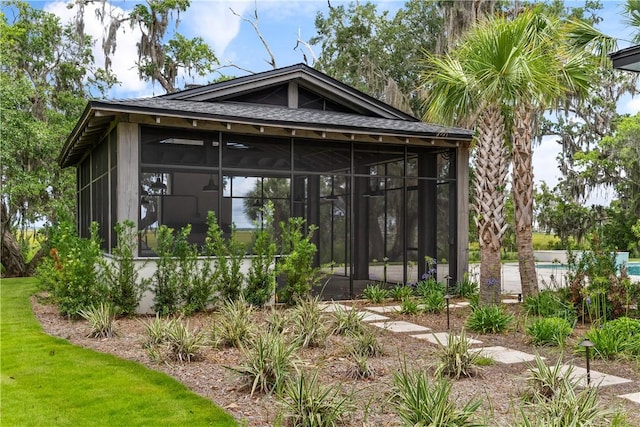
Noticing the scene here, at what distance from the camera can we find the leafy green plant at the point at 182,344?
5.09m

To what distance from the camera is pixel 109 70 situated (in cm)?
1770

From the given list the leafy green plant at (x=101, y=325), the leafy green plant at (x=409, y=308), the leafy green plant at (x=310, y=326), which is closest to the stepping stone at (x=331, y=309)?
the leafy green plant at (x=310, y=326)

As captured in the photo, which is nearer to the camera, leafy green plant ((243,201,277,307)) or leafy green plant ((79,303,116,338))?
leafy green plant ((79,303,116,338))

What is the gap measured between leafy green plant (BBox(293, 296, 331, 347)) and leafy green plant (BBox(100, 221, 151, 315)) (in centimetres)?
262

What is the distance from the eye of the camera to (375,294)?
927 cm

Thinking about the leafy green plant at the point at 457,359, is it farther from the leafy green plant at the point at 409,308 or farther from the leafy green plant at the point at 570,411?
the leafy green plant at the point at 409,308

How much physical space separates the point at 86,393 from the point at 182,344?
1.00 m

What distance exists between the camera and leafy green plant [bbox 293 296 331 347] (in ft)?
18.3

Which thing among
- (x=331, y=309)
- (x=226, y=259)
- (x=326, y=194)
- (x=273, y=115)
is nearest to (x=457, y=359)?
(x=331, y=309)

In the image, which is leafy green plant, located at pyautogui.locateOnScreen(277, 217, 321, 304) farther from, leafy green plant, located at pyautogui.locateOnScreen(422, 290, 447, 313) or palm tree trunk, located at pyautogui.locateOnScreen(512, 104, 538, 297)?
palm tree trunk, located at pyautogui.locateOnScreen(512, 104, 538, 297)

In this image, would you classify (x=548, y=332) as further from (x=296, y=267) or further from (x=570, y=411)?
(x=296, y=267)

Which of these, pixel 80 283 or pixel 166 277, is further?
pixel 166 277

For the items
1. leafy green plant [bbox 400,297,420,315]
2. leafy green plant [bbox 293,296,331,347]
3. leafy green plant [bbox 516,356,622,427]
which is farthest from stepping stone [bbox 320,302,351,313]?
leafy green plant [bbox 516,356,622,427]

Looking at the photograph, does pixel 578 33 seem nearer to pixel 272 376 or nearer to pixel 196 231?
pixel 196 231
